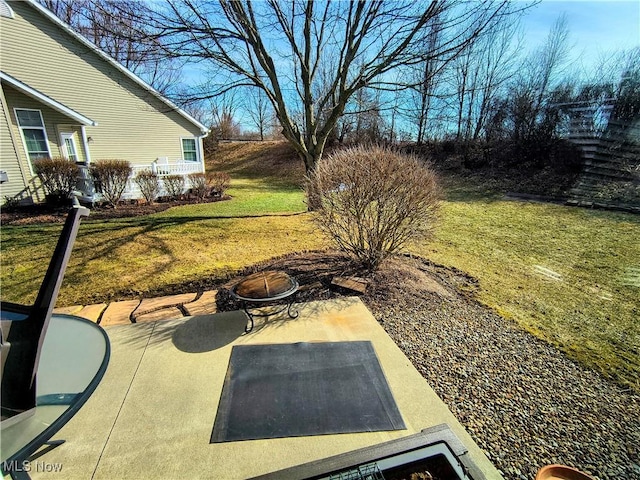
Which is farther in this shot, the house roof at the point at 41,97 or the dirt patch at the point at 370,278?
the house roof at the point at 41,97

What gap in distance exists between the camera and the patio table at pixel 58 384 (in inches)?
45.2

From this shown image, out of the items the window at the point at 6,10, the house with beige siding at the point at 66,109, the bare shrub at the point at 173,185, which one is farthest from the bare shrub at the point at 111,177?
the window at the point at 6,10

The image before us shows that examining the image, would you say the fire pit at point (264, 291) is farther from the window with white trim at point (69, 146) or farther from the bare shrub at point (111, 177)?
the window with white trim at point (69, 146)

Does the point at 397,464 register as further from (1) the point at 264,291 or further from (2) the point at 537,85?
(2) the point at 537,85

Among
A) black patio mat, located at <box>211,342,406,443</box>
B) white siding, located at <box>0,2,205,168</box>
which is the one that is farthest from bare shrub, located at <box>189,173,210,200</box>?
black patio mat, located at <box>211,342,406,443</box>

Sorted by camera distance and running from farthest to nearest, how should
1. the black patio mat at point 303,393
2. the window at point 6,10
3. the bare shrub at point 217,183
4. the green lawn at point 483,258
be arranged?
the bare shrub at point 217,183 < the window at point 6,10 < the green lawn at point 483,258 < the black patio mat at point 303,393

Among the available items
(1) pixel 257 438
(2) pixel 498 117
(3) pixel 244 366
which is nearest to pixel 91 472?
(1) pixel 257 438

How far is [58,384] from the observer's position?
141cm

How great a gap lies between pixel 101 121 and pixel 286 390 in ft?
49.0

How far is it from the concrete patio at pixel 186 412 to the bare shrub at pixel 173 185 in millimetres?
9476

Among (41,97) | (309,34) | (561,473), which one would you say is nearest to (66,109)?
(41,97)

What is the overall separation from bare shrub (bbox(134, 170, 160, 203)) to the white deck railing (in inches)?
13.9

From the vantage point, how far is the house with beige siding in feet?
31.4

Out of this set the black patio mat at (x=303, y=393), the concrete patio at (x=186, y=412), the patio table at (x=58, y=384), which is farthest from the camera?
the black patio mat at (x=303, y=393)
